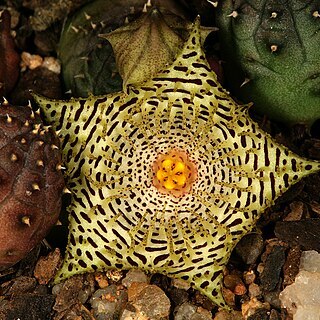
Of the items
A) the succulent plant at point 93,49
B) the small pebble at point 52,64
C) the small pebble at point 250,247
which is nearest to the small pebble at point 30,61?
the small pebble at point 52,64

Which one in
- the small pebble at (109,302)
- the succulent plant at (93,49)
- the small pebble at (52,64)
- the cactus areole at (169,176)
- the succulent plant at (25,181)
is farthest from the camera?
the small pebble at (52,64)

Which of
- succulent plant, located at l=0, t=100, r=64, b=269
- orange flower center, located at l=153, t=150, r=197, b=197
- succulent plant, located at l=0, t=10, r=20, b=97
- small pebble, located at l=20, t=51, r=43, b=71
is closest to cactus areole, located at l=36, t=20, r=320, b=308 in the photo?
orange flower center, located at l=153, t=150, r=197, b=197

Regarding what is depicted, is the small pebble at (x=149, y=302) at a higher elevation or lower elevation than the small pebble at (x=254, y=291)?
higher

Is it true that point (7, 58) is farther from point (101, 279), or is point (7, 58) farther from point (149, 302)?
point (149, 302)

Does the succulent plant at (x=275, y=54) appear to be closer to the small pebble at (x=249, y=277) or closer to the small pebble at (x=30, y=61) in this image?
the small pebble at (x=249, y=277)

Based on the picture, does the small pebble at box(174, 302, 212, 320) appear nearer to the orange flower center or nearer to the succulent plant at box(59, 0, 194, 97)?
the orange flower center

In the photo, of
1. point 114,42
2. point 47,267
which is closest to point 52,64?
point 114,42
